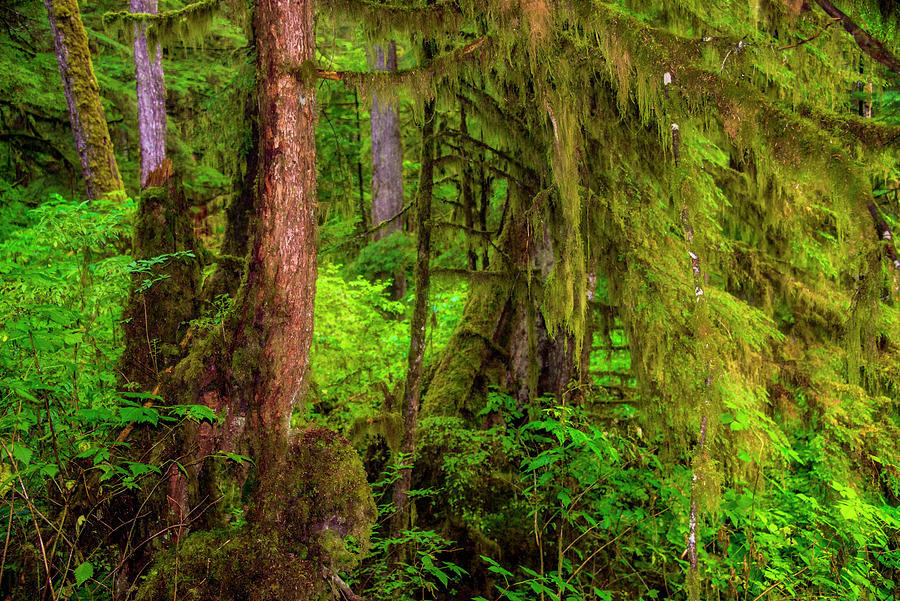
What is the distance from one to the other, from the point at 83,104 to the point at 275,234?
26.0 ft

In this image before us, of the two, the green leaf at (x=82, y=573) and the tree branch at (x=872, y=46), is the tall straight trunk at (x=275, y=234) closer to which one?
the green leaf at (x=82, y=573)

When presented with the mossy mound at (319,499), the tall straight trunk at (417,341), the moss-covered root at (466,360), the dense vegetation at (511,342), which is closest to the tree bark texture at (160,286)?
the dense vegetation at (511,342)

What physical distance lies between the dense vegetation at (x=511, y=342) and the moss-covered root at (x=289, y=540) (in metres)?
0.02

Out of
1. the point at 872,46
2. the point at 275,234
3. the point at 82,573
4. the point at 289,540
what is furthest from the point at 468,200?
the point at 82,573

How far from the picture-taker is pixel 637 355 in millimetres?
4773

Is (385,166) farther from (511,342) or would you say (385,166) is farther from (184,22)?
(184,22)

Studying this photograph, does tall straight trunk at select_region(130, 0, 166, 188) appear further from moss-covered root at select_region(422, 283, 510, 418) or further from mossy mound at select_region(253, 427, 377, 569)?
mossy mound at select_region(253, 427, 377, 569)

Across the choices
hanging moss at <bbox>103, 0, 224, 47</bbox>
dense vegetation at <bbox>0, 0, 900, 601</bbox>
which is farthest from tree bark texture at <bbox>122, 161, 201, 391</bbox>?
hanging moss at <bbox>103, 0, 224, 47</bbox>

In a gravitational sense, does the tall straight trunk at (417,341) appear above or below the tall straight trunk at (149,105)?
below

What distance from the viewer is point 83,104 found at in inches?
354

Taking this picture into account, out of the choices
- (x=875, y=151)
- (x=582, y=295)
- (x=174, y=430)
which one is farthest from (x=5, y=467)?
(x=875, y=151)

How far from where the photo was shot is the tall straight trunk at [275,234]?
3.55 meters

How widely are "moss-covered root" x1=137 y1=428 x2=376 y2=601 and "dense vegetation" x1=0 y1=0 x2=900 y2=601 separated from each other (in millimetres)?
18

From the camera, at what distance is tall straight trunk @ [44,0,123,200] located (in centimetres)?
883
